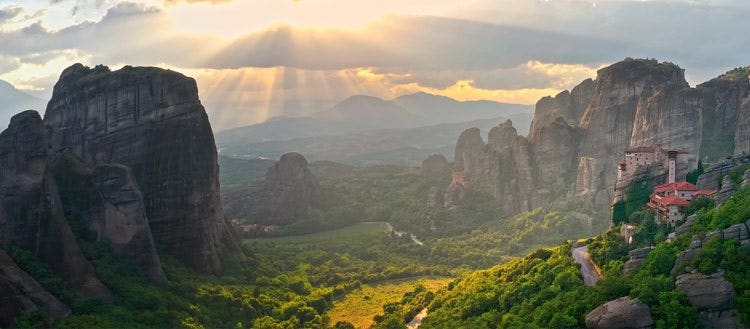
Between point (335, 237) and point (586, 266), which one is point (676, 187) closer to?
point (586, 266)

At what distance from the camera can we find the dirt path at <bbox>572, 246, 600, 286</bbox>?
216 ft

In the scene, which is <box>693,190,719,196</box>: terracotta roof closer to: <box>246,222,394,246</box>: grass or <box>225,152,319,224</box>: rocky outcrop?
<box>246,222,394,246</box>: grass

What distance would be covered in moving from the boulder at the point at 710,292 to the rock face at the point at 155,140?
5663 centimetres

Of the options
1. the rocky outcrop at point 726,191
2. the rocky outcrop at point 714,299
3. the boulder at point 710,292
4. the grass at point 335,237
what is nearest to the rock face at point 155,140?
the grass at point 335,237

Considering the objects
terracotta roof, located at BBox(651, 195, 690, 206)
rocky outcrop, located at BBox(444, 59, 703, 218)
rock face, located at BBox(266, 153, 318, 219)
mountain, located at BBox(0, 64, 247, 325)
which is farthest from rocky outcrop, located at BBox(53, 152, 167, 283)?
rock face, located at BBox(266, 153, 318, 219)

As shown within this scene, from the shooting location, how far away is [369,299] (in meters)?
99.8

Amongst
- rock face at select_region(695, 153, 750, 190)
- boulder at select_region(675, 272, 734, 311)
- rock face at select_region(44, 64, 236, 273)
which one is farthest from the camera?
rock face at select_region(44, 64, 236, 273)

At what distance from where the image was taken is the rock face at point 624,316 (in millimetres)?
49750

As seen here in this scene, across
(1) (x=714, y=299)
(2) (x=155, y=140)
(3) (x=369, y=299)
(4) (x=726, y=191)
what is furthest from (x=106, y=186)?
(4) (x=726, y=191)

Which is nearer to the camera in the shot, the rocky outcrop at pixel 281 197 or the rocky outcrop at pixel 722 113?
the rocky outcrop at pixel 722 113

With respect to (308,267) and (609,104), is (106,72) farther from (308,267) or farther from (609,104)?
(609,104)

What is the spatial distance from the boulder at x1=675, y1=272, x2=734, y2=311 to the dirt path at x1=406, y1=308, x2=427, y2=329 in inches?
1281

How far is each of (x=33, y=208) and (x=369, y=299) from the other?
46.8m

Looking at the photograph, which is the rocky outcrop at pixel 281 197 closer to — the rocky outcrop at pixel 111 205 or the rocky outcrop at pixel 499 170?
the rocky outcrop at pixel 499 170
